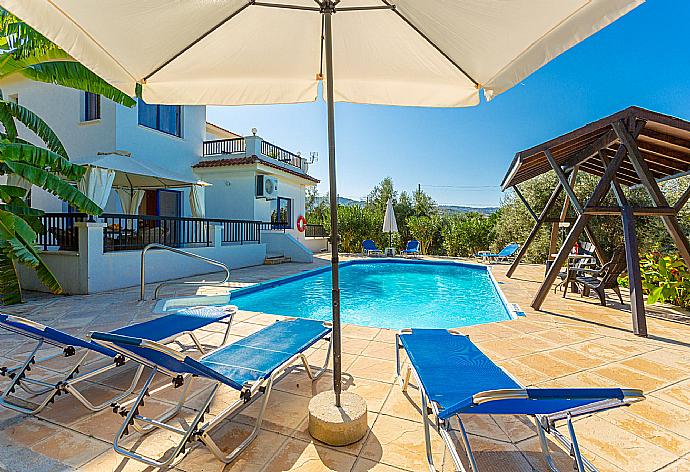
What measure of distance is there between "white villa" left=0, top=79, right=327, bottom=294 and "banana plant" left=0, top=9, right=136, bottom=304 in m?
1.28

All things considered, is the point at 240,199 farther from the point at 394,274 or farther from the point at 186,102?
the point at 186,102

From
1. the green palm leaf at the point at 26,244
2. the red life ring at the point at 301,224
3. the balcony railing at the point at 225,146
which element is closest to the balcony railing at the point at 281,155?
the balcony railing at the point at 225,146

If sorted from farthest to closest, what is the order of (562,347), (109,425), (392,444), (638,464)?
1. (562,347)
2. (109,425)
3. (392,444)
4. (638,464)

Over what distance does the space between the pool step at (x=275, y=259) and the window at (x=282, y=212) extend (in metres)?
2.69

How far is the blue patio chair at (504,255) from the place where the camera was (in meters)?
16.2

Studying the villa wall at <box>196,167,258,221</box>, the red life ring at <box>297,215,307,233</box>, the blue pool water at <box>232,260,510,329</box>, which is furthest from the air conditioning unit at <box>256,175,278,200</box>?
the blue pool water at <box>232,260,510,329</box>

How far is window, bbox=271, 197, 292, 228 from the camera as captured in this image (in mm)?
18883

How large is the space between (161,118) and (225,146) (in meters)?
3.80

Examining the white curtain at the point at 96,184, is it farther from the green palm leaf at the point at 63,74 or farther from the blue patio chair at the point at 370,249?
the blue patio chair at the point at 370,249

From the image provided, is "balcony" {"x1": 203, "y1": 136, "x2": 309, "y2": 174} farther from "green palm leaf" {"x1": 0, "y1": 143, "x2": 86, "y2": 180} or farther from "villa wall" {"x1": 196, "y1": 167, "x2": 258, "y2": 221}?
"green palm leaf" {"x1": 0, "y1": 143, "x2": 86, "y2": 180}

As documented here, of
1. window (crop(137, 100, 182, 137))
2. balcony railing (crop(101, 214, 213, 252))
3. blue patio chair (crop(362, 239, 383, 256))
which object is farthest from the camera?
blue patio chair (crop(362, 239, 383, 256))

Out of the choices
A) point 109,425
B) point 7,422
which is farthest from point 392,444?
point 7,422

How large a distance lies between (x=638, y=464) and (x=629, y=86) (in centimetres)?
2175

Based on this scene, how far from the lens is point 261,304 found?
8.78 m
